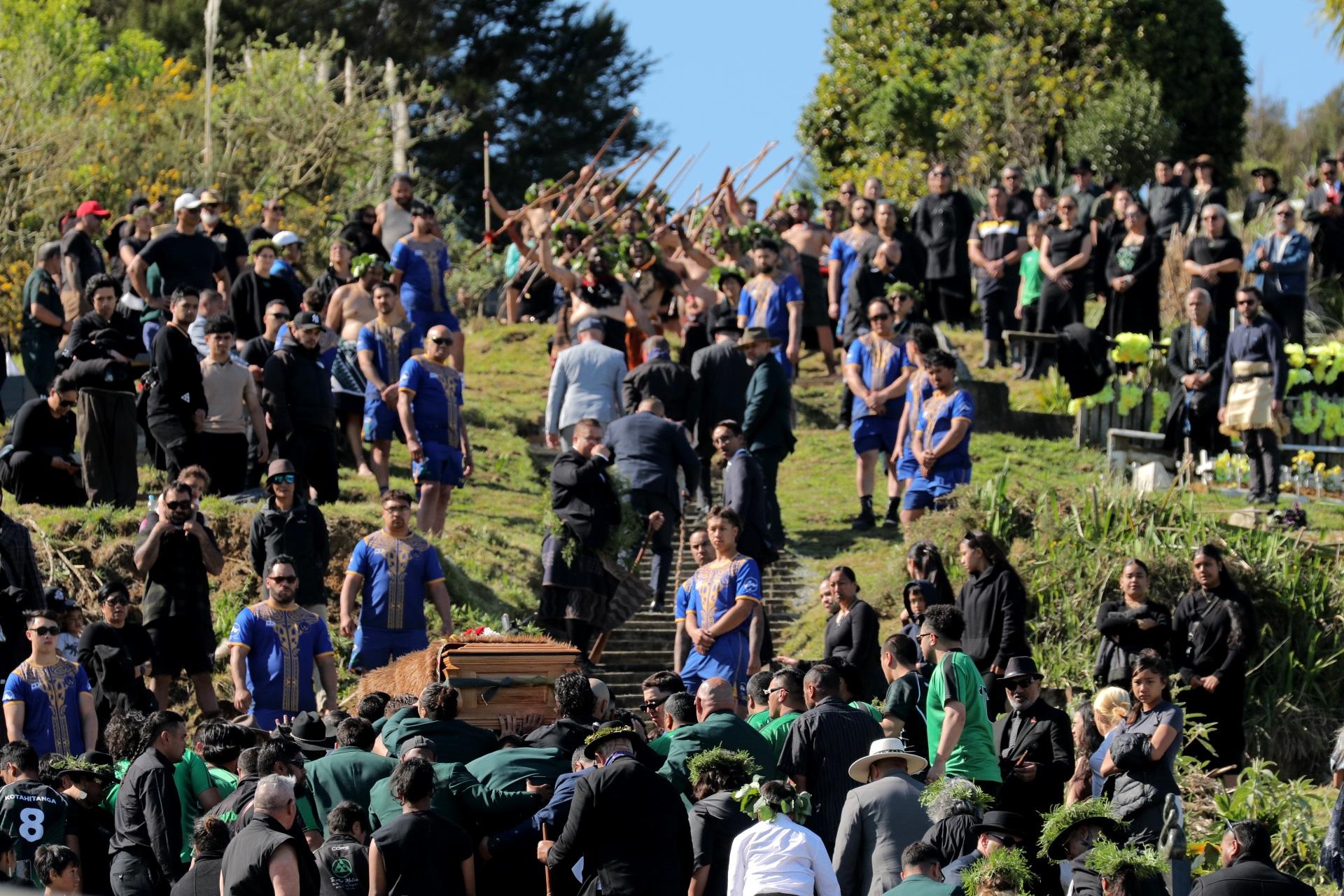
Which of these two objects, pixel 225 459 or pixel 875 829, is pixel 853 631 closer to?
pixel 875 829

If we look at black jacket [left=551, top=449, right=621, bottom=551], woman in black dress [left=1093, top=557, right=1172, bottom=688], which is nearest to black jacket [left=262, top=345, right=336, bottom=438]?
black jacket [left=551, top=449, right=621, bottom=551]

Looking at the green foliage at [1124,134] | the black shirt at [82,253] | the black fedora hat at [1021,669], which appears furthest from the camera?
the green foliage at [1124,134]

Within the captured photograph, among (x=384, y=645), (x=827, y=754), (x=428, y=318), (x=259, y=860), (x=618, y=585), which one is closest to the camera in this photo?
(x=259, y=860)

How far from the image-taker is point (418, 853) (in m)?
8.99

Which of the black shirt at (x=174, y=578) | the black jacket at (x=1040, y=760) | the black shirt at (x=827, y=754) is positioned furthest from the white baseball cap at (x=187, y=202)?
the black shirt at (x=827, y=754)

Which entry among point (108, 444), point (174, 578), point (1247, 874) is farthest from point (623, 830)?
point (108, 444)

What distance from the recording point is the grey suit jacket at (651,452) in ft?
48.7

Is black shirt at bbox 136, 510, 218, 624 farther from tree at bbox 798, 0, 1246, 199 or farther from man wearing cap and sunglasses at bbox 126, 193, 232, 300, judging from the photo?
tree at bbox 798, 0, 1246, 199

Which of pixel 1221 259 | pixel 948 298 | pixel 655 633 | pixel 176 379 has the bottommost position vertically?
pixel 655 633

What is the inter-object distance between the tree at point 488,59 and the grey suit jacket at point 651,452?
27039 millimetres

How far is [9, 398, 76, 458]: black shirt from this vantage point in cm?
1522

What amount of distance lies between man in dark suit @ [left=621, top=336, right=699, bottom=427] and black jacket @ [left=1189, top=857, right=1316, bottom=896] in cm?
750

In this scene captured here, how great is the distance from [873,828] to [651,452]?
5.92m

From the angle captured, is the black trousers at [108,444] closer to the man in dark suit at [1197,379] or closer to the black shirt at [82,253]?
the black shirt at [82,253]
